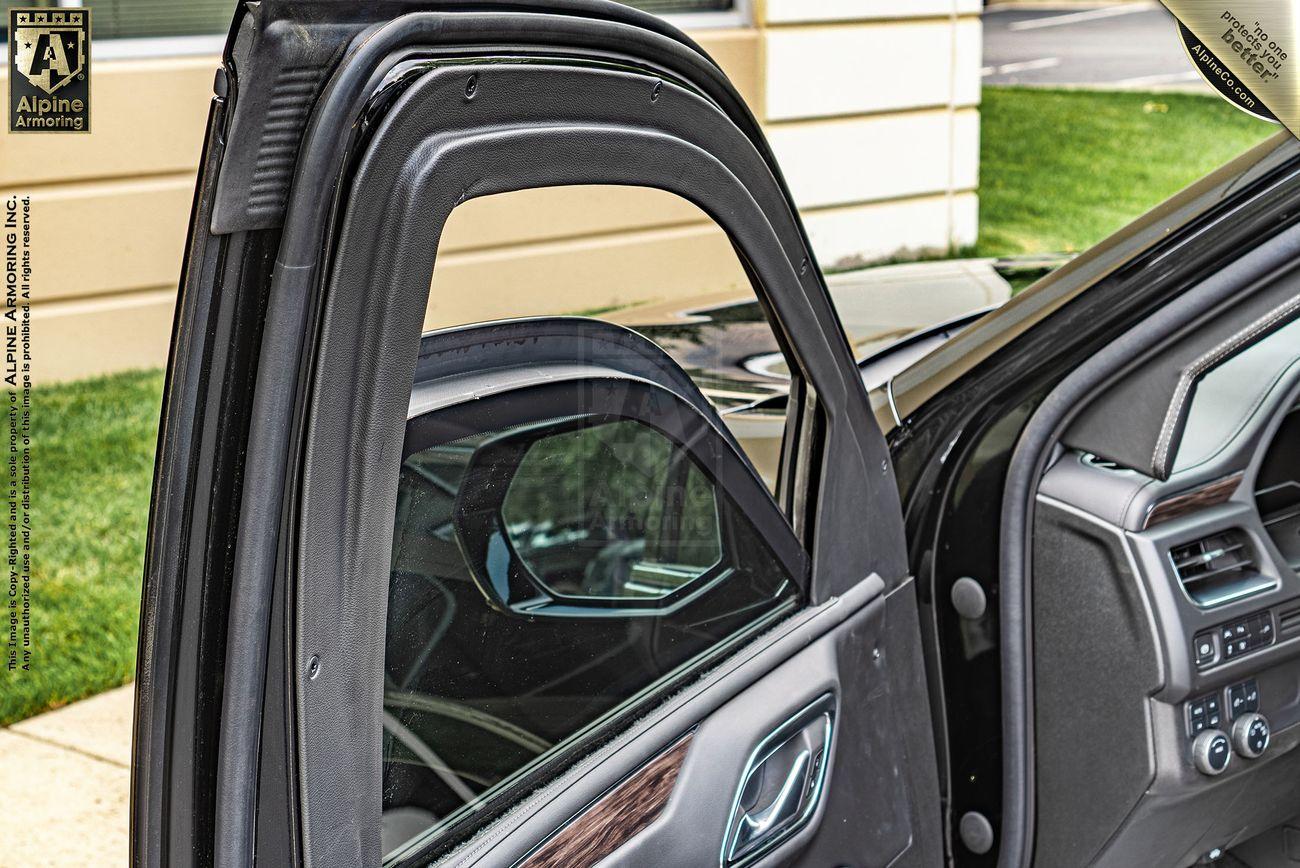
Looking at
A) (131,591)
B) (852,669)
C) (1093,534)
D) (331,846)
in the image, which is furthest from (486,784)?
(131,591)

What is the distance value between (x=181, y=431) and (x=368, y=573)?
6.6 inches

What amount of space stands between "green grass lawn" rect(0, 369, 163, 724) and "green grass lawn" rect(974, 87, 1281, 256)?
662 centimetres

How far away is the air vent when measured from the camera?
7.36 ft

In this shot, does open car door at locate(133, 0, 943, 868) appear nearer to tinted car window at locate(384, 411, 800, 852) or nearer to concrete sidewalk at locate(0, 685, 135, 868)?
tinted car window at locate(384, 411, 800, 852)

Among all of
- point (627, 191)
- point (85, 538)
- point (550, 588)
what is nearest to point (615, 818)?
point (550, 588)

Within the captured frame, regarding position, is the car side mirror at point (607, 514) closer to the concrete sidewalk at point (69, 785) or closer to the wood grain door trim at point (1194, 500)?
the wood grain door trim at point (1194, 500)

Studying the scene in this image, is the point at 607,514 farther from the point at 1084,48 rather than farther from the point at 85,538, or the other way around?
the point at 1084,48

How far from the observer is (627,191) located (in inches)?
54.2

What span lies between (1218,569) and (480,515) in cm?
147

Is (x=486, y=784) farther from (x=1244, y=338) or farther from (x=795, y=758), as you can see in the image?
(x=1244, y=338)

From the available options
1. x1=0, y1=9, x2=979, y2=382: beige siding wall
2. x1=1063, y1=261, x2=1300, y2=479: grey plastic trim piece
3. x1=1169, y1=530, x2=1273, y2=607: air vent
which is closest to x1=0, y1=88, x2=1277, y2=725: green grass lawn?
x1=0, y1=9, x2=979, y2=382: beige siding wall

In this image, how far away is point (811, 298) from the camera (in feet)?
5.49

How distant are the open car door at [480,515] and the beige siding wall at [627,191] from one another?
3.6 inches

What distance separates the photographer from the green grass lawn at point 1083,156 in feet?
35.6
